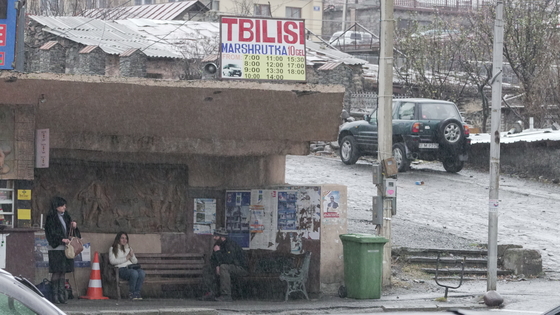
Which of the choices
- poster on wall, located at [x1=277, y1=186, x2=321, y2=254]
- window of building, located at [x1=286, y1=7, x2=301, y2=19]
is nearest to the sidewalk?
poster on wall, located at [x1=277, y1=186, x2=321, y2=254]

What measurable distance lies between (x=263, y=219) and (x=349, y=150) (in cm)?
1187

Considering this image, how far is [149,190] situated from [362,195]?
8.98m

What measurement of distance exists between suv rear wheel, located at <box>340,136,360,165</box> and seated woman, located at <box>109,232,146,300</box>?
13076 millimetres

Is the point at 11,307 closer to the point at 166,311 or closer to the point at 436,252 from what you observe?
the point at 166,311

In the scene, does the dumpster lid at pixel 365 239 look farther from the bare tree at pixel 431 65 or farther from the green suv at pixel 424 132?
the bare tree at pixel 431 65

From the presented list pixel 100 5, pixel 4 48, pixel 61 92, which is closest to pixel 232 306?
pixel 61 92

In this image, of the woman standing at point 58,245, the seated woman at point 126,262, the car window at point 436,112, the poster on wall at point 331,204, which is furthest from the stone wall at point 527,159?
the woman standing at point 58,245

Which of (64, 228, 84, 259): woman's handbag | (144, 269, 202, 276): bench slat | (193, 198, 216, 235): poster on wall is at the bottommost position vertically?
(144, 269, 202, 276): bench slat

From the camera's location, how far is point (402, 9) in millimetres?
64938

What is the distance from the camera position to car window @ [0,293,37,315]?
477 cm

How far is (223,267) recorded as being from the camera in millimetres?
14523

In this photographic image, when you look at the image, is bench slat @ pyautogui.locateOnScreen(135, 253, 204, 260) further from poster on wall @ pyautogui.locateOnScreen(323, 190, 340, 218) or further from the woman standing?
poster on wall @ pyautogui.locateOnScreen(323, 190, 340, 218)

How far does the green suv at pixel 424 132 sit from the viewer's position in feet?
81.5

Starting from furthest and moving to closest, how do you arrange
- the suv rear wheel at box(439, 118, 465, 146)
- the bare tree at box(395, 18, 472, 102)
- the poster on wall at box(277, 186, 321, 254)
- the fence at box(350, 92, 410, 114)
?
the bare tree at box(395, 18, 472, 102) → the fence at box(350, 92, 410, 114) → the suv rear wheel at box(439, 118, 465, 146) → the poster on wall at box(277, 186, 321, 254)
